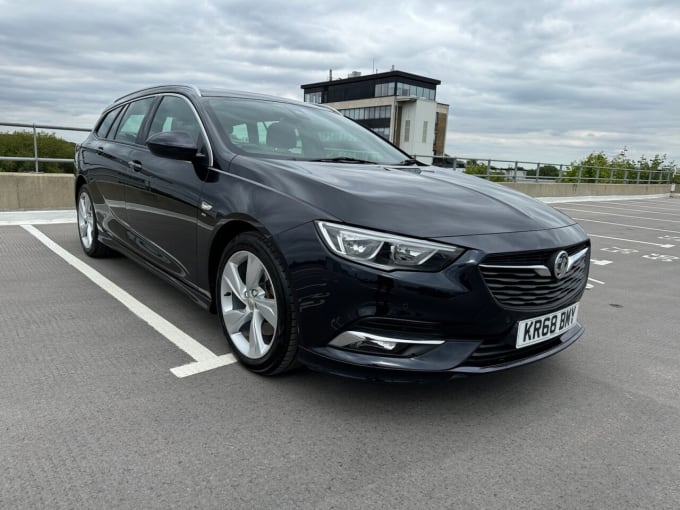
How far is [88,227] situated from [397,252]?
4067mm

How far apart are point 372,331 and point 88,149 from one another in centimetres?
399

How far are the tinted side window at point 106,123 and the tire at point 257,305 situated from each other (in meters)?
2.66

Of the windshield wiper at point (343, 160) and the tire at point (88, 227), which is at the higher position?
the windshield wiper at point (343, 160)

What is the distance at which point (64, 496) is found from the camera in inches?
72.2

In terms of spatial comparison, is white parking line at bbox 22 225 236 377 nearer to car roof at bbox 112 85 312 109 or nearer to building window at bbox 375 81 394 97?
car roof at bbox 112 85 312 109

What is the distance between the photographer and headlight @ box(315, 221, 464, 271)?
225 cm

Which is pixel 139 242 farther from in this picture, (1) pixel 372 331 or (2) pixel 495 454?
(2) pixel 495 454

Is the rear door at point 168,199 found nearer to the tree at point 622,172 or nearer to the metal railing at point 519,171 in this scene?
the metal railing at point 519,171

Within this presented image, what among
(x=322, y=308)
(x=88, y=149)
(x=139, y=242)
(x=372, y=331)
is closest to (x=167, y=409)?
(x=322, y=308)

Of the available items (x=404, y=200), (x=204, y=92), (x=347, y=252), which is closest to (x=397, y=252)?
(x=347, y=252)

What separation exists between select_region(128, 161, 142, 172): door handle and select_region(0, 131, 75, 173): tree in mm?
4842

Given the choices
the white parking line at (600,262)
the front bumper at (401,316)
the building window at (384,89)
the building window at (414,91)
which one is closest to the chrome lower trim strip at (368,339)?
the front bumper at (401,316)

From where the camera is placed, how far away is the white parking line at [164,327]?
116 inches

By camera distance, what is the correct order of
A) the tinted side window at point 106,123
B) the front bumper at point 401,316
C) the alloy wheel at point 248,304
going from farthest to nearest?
the tinted side window at point 106,123 < the alloy wheel at point 248,304 < the front bumper at point 401,316
